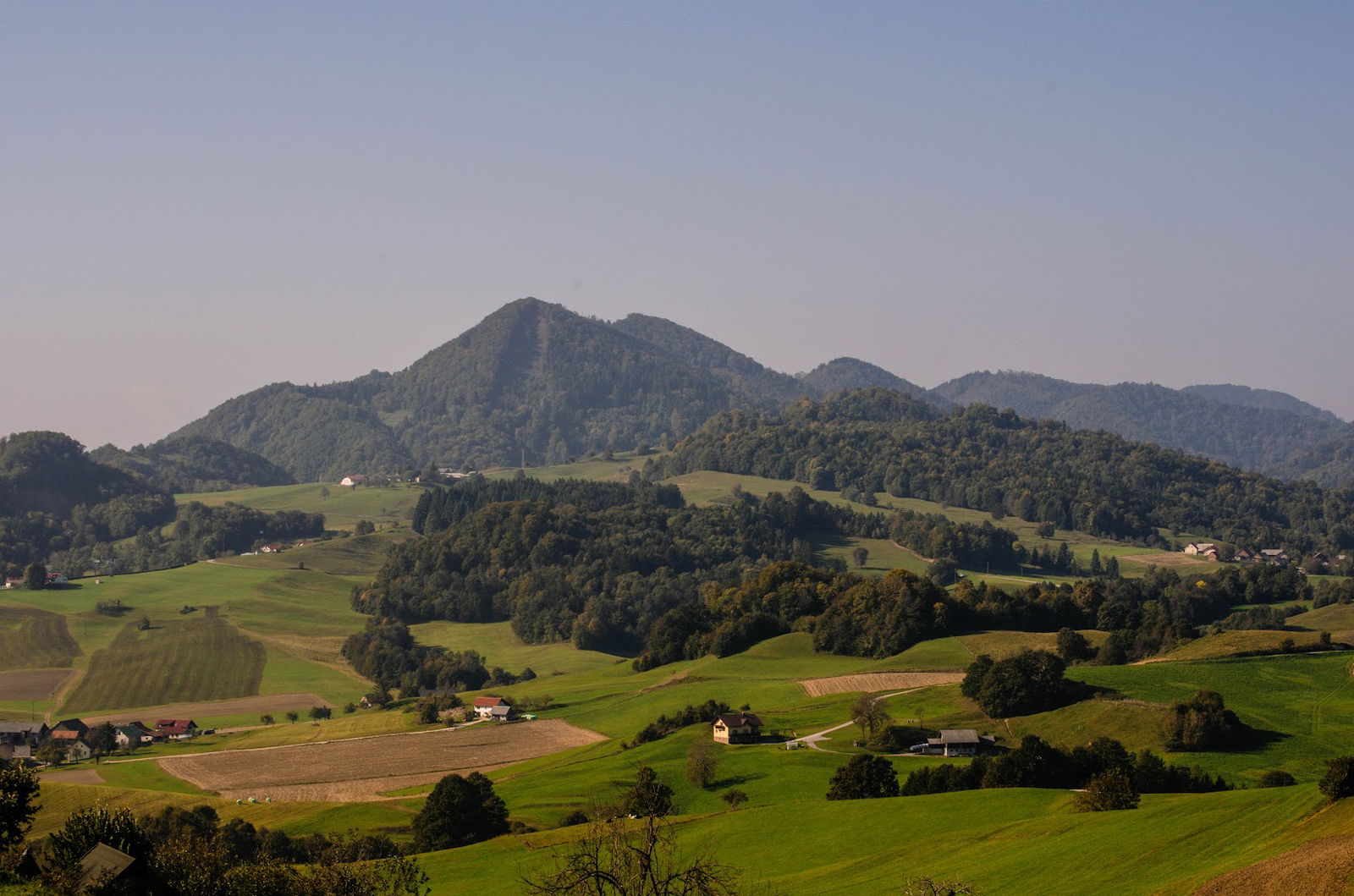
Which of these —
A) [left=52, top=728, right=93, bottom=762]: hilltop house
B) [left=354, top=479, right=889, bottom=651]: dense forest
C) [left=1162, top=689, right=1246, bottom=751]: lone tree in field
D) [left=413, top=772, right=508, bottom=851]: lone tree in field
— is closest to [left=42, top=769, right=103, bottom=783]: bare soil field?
[left=52, top=728, right=93, bottom=762]: hilltop house

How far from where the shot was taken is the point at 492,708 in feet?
363

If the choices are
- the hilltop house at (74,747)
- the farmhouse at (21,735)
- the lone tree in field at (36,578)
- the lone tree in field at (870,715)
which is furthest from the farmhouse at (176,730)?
the lone tree in field at (36,578)

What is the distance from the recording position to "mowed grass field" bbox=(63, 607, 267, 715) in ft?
418

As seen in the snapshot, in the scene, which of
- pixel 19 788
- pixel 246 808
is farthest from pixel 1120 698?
pixel 19 788

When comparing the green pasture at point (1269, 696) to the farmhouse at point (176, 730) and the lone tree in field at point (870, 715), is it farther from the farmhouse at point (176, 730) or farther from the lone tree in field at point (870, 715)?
the farmhouse at point (176, 730)

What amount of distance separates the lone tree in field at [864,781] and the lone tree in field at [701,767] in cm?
954

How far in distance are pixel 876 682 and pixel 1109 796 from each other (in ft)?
163

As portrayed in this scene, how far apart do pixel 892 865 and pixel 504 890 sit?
46.7ft

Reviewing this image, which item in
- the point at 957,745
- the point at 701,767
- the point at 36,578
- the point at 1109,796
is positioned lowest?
the point at 957,745

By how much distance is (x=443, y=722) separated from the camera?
354 ft

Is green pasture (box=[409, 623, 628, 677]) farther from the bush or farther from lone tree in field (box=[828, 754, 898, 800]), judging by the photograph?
the bush

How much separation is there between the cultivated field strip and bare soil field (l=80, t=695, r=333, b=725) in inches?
803

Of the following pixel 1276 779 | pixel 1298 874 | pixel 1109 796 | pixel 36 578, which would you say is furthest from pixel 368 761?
pixel 36 578

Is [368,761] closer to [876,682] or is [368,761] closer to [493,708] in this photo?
[493,708]
